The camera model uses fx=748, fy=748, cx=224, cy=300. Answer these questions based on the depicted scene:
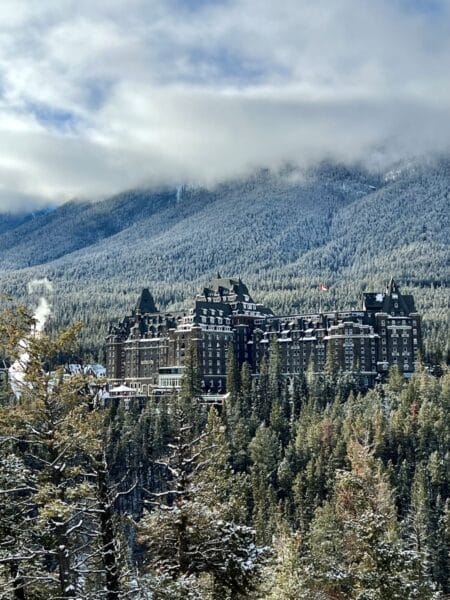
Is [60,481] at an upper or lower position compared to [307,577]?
upper

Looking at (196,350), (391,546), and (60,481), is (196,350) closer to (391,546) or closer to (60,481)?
(391,546)

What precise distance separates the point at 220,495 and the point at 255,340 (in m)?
126

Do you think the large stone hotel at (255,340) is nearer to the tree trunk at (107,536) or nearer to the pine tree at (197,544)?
the pine tree at (197,544)

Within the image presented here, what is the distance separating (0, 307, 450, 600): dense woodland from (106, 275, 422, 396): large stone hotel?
15901 millimetres

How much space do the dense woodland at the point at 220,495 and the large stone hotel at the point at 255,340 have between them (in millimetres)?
15901

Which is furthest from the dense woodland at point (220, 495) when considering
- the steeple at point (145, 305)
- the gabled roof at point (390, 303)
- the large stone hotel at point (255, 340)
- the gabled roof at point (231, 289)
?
the steeple at point (145, 305)

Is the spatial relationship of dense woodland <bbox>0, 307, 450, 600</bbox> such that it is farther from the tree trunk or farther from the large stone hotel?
the large stone hotel

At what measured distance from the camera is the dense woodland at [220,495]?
24.9 meters

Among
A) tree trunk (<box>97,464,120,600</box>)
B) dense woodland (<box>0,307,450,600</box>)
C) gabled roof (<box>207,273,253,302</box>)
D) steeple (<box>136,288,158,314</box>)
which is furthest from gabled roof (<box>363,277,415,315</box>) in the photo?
tree trunk (<box>97,464,120,600</box>)

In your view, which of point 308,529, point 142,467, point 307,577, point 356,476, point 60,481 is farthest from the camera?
point 142,467

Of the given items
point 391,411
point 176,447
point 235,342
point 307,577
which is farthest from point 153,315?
point 176,447

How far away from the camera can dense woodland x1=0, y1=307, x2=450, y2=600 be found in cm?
2489

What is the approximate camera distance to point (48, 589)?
93.5 feet

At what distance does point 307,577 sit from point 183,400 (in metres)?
88.4
